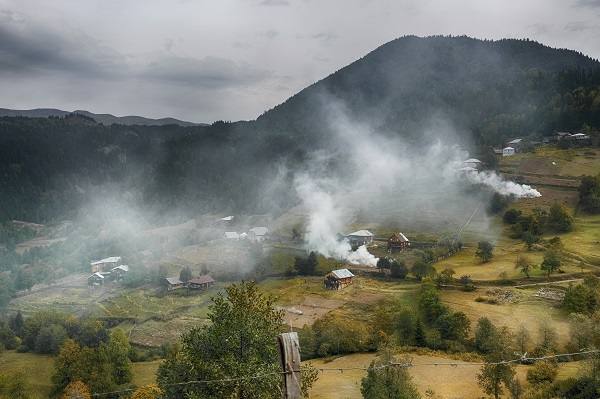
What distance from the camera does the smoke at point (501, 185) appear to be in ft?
286

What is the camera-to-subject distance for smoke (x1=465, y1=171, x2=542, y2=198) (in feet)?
286

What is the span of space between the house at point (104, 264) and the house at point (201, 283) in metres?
31.3

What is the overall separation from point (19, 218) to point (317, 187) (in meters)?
112

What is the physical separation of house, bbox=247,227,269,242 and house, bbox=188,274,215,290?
23263 millimetres

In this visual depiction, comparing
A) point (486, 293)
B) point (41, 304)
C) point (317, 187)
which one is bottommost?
point (41, 304)

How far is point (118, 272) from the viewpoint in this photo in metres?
89.2

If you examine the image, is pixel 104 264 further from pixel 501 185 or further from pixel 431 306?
pixel 501 185

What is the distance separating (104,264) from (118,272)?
13.1 metres

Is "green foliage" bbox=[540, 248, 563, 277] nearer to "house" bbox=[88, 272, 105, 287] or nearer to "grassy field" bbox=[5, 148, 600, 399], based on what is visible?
"grassy field" bbox=[5, 148, 600, 399]

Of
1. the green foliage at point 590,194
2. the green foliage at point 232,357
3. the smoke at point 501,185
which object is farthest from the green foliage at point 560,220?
the green foliage at point 232,357

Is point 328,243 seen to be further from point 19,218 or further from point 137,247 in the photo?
point 19,218

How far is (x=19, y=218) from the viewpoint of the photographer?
164 metres

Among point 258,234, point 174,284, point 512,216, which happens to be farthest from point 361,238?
point 174,284

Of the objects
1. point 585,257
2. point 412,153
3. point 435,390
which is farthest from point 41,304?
point 412,153
